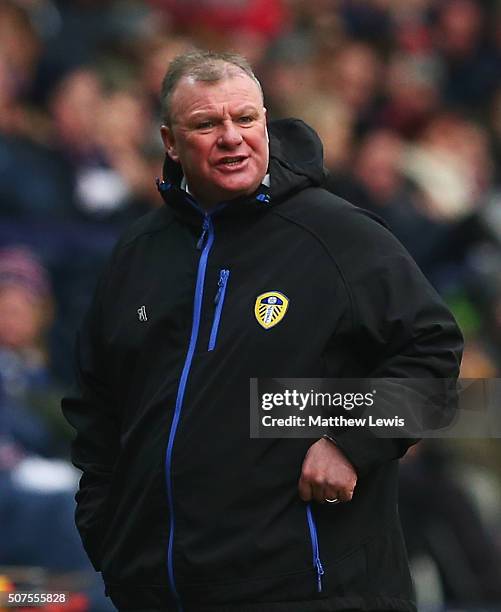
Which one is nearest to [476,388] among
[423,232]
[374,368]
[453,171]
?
[374,368]

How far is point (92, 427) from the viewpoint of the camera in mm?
3176

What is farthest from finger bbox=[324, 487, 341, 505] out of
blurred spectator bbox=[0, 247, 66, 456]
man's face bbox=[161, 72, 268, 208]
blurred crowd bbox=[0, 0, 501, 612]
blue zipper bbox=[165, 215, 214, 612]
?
blurred spectator bbox=[0, 247, 66, 456]

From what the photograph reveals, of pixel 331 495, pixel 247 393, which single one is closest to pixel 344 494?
pixel 331 495

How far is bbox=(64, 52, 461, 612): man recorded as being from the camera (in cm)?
277

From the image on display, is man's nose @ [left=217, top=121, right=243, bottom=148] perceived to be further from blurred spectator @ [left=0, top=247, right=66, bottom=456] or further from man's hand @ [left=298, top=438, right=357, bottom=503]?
blurred spectator @ [left=0, top=247, right=66, bottom=456]

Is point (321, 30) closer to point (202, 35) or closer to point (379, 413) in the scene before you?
point (202, 35)

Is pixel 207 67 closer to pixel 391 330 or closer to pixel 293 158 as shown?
pixel 293 158

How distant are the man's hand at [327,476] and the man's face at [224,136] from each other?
0.60 meters

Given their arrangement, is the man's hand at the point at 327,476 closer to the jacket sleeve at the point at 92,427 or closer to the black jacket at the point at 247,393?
the black jacket at the point at 247,393

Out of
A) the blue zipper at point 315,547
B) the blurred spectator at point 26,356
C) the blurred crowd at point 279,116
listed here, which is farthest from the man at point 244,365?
the blurred spectator at point 26,356

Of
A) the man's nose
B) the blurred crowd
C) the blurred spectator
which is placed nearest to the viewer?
the man's nose

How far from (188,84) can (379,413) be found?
0.84 metres

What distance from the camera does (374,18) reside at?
8.76 meters

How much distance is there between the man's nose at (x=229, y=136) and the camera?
2961mm
